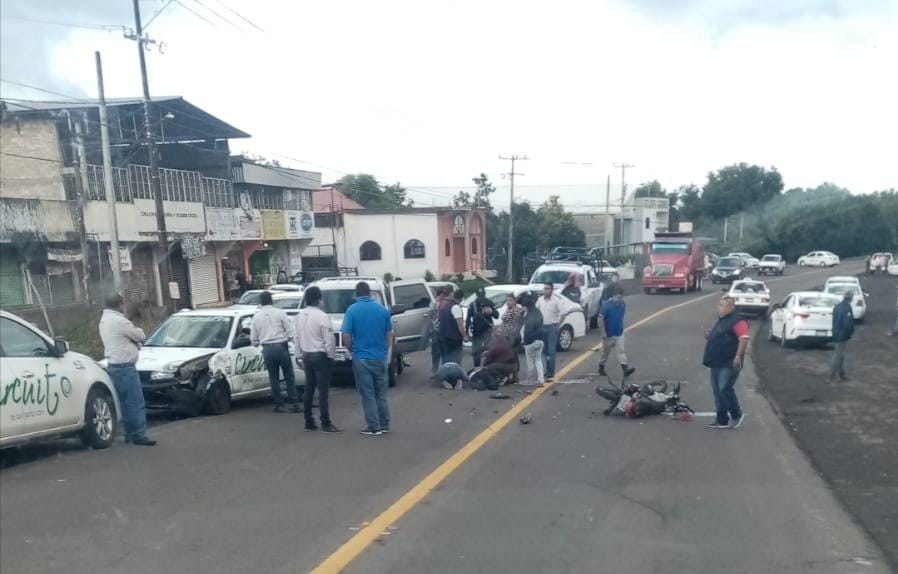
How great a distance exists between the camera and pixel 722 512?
661 cm

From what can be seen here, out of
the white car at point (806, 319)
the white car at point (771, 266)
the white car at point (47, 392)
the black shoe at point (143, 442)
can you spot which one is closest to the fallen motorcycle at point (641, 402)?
the black shoe at point (143, 442)

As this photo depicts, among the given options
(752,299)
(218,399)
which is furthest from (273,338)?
(752,299)

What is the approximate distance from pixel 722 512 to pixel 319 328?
4951 mm

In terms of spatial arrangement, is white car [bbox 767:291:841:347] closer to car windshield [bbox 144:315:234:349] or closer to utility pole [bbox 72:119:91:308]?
car windshield [bbox 144:315:234:349]

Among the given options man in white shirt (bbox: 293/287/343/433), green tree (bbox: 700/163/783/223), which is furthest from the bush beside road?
green tree (bbox: 700/163/783/223)

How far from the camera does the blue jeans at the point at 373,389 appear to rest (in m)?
9.31

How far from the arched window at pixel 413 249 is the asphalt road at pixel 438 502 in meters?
41.2

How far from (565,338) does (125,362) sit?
38.8 feet

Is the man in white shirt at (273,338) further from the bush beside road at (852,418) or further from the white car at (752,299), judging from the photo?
the white car at (752,299)

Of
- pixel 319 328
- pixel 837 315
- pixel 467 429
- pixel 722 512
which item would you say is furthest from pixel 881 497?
pixel 837 315

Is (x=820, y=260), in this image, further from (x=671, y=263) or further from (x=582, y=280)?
(x=582, y=280)

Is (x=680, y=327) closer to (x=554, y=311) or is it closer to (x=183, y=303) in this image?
(x=554, y=311)

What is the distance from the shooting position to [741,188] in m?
94.0

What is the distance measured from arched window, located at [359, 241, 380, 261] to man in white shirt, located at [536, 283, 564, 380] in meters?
38.3
